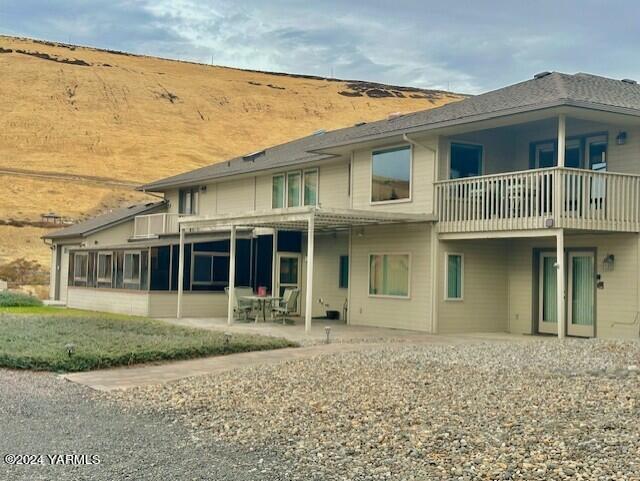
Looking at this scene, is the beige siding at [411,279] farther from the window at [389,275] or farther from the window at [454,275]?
the window at [454,275]

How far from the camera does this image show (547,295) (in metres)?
18.5

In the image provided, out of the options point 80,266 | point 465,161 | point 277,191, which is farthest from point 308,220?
point 80,266

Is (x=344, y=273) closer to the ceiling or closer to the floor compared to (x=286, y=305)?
closer to the ceiling

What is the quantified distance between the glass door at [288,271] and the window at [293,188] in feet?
5.33

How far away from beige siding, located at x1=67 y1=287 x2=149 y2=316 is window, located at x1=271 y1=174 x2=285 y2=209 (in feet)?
16.5

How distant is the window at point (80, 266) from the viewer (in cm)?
2770

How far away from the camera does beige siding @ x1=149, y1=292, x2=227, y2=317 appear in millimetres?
23062

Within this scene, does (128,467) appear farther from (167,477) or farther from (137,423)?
(137,423)

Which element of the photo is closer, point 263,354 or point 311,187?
point 263,354

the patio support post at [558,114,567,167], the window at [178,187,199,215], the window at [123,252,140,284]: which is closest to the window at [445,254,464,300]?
the patio support post at [558,114,567,167]

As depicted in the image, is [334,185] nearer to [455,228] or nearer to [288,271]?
[288,271]

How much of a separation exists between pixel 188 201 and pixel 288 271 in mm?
7688

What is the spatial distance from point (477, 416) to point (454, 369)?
10.2 feet

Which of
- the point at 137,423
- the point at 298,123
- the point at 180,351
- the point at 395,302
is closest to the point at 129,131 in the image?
the point at 298,123
